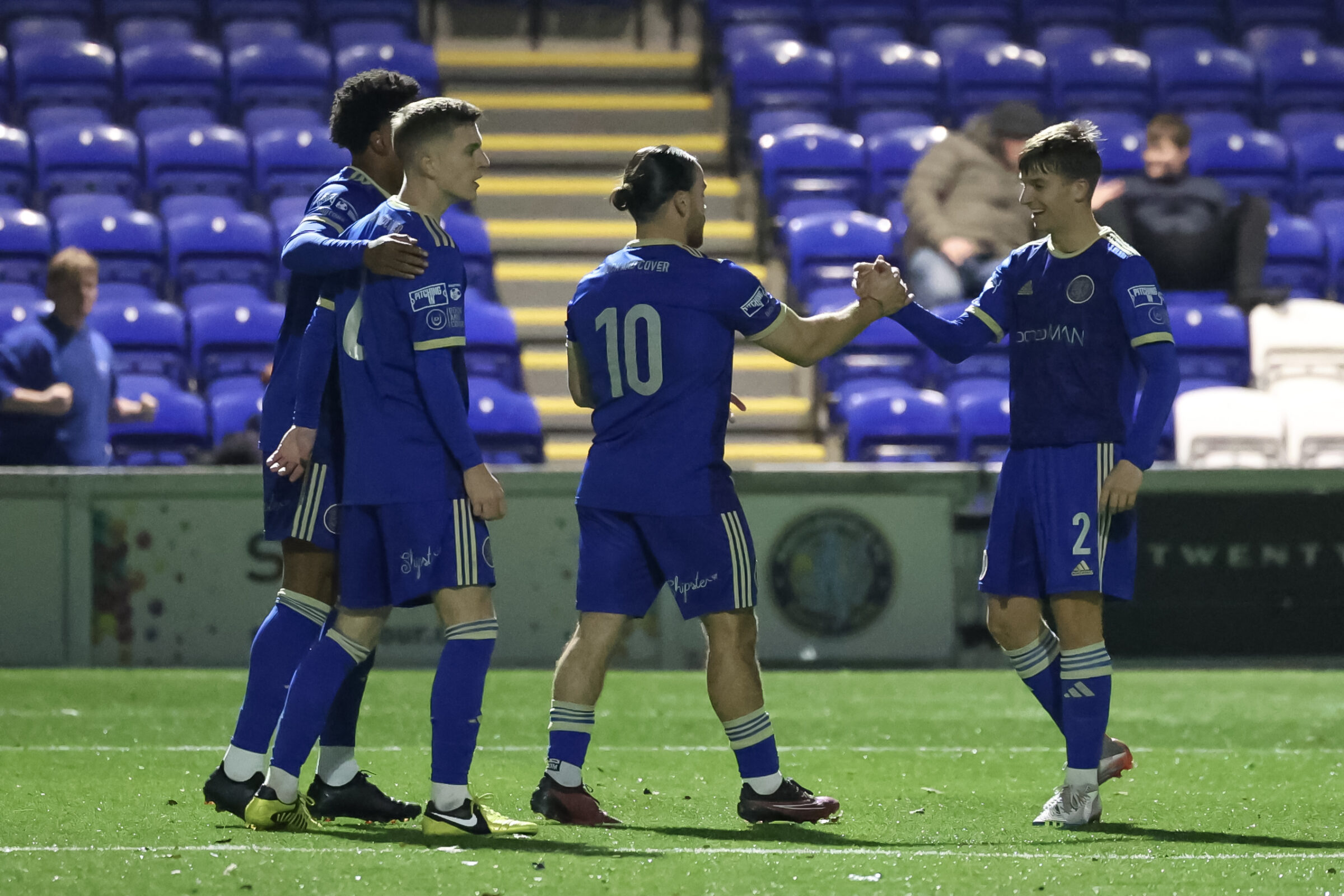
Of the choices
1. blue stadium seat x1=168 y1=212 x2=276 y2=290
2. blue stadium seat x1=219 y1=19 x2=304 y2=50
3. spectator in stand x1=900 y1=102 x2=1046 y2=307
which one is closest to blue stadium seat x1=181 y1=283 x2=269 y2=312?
blue stadium seat x1=168 y1=212 x2=276 y2=290

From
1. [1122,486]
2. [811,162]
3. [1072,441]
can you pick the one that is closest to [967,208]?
[811,162]

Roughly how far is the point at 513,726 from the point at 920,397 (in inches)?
181


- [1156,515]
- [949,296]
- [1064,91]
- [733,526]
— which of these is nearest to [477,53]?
[1064,91]

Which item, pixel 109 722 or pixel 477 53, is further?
pixel 477 53

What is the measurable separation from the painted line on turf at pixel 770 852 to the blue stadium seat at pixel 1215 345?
308 inches

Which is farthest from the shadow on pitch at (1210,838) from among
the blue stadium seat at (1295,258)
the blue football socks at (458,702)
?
the blue stadium seat at (1295,258)

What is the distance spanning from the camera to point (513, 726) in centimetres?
696

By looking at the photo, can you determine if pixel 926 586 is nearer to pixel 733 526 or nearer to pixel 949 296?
pixel 949 296

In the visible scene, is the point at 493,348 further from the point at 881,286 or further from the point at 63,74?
the point at 881,286

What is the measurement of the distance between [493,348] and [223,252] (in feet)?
7.21

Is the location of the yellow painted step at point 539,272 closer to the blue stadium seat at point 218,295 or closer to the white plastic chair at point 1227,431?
the blue stadium seat at point 218,295

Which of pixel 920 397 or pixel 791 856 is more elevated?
pixel 920 397

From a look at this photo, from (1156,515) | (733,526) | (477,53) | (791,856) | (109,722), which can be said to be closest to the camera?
(791,856)

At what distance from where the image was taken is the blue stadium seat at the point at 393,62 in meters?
13.9
